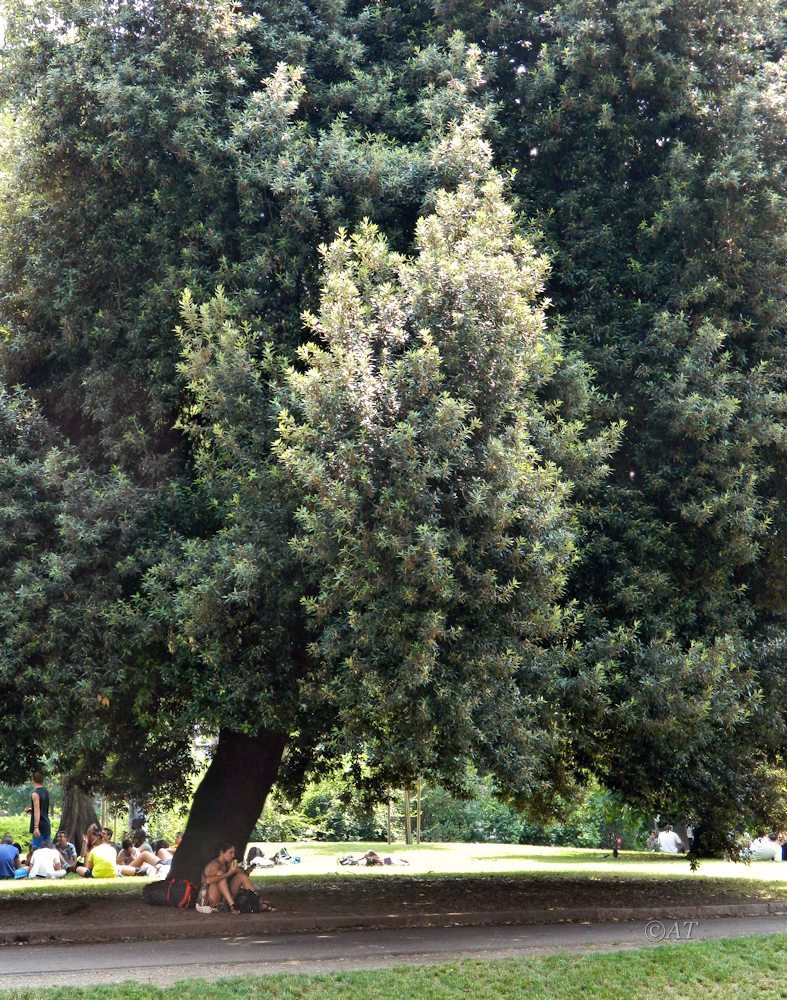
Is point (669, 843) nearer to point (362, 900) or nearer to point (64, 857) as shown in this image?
point (362, 900)

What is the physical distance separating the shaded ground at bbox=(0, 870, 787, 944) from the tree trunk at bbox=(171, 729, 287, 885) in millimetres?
821

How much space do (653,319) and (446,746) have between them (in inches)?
212

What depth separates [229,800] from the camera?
42.0ft

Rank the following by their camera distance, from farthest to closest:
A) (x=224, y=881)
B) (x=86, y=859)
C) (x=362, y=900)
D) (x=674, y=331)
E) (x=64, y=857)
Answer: (x=64, y=857) → (x=86, y=859) → (x=362, y=900) → (x=224, y=881) → (x=674, y=331)

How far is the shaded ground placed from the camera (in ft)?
36.0

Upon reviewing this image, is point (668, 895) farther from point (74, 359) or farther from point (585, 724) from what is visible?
point (74, 359)

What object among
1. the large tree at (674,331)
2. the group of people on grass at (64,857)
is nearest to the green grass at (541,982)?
the large tree at (674,331)

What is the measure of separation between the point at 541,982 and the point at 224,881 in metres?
4.37

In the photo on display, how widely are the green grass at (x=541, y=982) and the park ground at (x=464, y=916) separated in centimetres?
2

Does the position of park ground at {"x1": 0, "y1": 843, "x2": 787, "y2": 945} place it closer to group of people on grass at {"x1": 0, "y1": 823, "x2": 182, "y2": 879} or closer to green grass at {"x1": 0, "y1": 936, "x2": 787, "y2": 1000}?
group of people on grass at {"x1": 0, "y1": 823, "x2": 182, "y2": 879}

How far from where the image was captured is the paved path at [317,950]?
881cm

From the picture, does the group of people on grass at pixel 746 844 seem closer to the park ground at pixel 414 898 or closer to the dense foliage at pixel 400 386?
the park ground at pixel 414 898

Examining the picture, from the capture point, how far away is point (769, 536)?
11.7 metres

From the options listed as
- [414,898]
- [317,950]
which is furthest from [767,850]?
[317,950]
